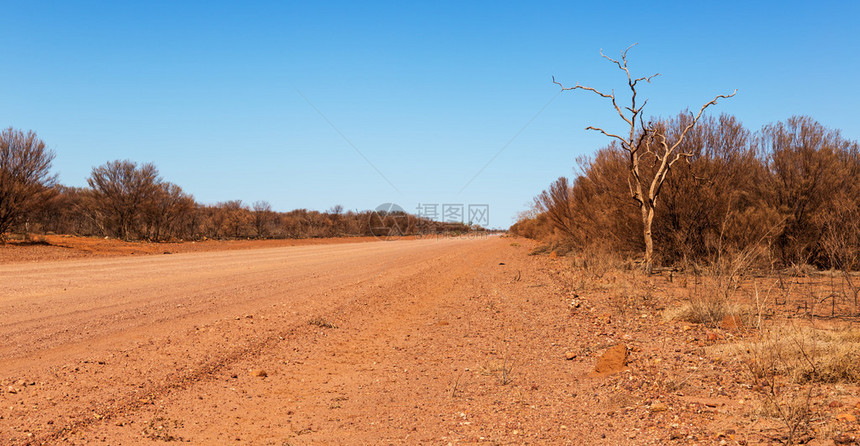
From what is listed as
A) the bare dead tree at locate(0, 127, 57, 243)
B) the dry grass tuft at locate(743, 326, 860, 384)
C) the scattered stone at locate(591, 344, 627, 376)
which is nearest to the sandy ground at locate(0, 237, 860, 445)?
the scattered stone at locate(591, 344, 627, 376)

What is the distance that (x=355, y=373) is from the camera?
20.7 ft

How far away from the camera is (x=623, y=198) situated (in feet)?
54.2

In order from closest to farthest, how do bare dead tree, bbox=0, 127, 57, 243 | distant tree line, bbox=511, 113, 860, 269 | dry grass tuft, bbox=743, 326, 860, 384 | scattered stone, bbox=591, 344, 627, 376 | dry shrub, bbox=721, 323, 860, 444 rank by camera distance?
dry shrub, bbox=721, 323, 860, 444 → dry grass tuft, bbox=743, 326, 860, 384 → scattered stone, bbox=591, 344, 627, 376 → distant tree line, bbox=511, 113, 860, 269 → bare dead tree, bbox=0, 127, 57, 243

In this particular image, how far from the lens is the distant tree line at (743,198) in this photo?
1472 cm

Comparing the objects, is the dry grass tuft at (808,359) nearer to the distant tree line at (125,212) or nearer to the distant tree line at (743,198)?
the distant tree line at (743,198)

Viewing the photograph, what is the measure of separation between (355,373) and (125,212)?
36.6 metres

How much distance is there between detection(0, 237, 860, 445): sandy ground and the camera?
4.29 m

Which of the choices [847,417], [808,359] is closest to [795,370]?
→ [808,359]

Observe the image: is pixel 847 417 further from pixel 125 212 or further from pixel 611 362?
pixel 125 212

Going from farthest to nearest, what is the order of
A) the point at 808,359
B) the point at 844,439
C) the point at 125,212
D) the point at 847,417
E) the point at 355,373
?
the point at 125,212
the point at 355,373
the point at 808,359
the point at 847,417
the point at 844,439

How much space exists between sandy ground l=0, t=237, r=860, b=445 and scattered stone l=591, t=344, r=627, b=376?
135 mm

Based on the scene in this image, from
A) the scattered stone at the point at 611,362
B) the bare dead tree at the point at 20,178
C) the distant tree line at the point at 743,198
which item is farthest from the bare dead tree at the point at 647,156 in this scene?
the bare dead tree at the point at 20,178

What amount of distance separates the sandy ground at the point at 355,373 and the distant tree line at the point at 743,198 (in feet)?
16.2

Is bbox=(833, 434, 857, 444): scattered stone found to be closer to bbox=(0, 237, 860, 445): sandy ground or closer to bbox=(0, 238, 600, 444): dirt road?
bbox=(0, 237, 860, 445): sandy ground
